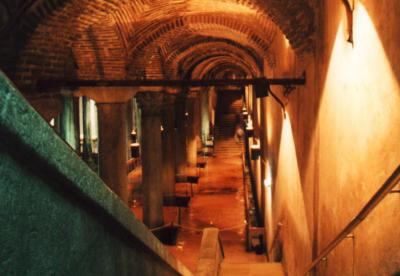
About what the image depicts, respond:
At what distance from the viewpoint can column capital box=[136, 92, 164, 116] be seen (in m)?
11.9

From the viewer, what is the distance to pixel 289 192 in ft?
22.1

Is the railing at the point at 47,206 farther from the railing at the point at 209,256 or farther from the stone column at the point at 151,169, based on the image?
the stone column at the point at 151,169

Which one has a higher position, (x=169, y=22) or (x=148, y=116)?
(x=169, y=22)

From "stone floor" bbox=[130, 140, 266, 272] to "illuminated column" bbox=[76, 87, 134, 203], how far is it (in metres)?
2.11

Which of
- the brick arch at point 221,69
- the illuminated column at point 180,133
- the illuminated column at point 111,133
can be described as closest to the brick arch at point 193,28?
the illuminated column at point 111,133

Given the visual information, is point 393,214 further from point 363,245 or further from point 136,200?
point 136,200

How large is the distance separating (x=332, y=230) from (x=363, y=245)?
3.14ft

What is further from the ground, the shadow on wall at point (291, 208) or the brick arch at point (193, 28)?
the brick arch at point (193, 28)

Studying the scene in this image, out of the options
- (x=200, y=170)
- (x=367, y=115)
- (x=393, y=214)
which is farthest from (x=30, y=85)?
(x=200, y=170)

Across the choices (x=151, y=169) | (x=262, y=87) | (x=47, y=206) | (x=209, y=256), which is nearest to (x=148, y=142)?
(x=151, y=169)

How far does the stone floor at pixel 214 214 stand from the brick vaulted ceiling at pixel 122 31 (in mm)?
3865

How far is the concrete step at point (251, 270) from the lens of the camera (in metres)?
7.25

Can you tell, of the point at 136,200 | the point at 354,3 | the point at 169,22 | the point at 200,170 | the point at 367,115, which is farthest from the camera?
the point at 200,170

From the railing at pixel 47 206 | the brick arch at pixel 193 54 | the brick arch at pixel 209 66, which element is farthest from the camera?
the brick arch at pixel 209 66
